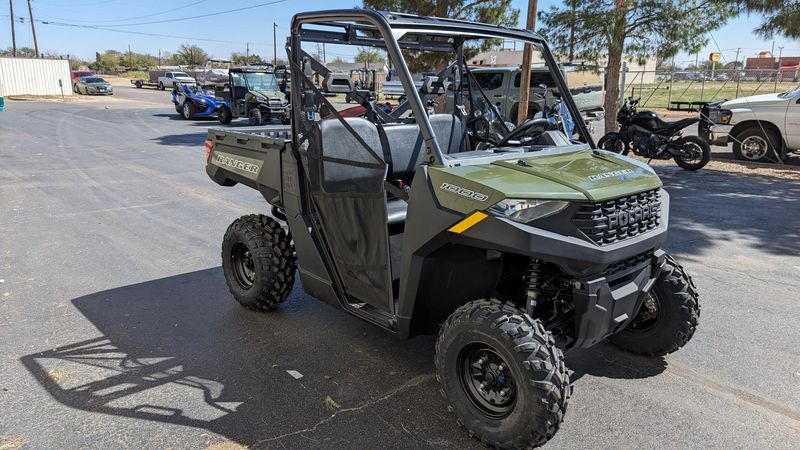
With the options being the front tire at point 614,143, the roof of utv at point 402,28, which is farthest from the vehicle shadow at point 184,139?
the roof of utv at point 402,28

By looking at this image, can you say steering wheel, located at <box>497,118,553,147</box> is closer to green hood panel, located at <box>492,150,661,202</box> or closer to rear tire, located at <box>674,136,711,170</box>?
green hood panel, located at <box>492,150,661,202</box>

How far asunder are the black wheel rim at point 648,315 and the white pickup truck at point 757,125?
9899 mm

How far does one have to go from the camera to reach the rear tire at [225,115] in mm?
21156

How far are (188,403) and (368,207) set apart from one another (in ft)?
4.93

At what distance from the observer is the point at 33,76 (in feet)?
115

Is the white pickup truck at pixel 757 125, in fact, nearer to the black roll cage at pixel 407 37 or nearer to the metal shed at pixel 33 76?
the black roll cage at pixel 407 37

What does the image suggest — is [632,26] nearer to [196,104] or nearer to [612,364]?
[612,364]

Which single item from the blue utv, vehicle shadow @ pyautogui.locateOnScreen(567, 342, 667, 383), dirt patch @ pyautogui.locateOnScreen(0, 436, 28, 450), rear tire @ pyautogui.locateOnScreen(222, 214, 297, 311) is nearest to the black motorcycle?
vehicle shadow @ pyautogui.locateOnScreen(567, 342, 667, 383)

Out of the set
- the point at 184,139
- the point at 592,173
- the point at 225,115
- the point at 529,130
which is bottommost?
the point at 184,139

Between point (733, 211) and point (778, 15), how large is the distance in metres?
4.80

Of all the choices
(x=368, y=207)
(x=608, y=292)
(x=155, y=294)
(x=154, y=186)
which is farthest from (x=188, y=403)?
(x=154, y=186)

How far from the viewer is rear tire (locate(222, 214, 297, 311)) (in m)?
4.28

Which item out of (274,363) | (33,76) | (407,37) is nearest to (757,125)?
(407,37)

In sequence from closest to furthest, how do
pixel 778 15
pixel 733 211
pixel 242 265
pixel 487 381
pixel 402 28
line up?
pixel 487 381
pixel 402 28
pixel 242 265
pixel 733 211
pixel 778 15
